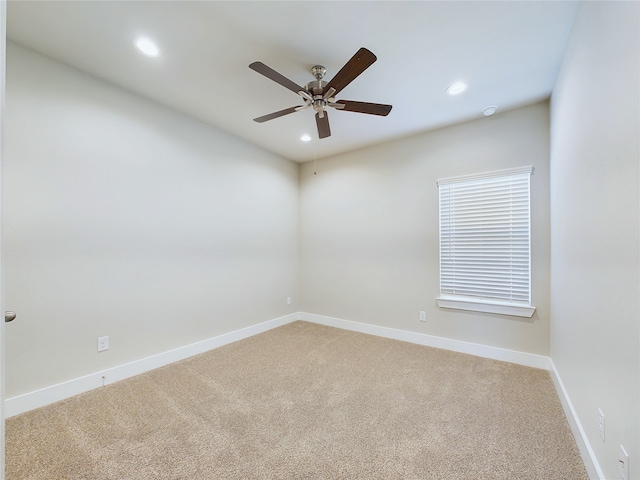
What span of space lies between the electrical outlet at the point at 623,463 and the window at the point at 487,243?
1.87 metres

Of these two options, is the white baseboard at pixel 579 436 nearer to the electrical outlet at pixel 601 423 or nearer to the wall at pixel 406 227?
the electrical outlet at pixel 601 423

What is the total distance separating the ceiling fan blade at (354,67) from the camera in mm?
1579

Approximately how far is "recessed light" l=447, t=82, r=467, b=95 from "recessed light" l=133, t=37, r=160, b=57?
2430mm

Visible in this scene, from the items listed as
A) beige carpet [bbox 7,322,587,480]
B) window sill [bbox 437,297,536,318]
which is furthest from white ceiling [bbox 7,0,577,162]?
beige carpet [bbox 7,322,587,480]

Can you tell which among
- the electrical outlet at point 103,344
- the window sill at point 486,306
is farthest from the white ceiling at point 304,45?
the electrical outlet at point 103,344

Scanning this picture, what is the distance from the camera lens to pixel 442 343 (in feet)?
10.7

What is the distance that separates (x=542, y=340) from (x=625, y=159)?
231 cm

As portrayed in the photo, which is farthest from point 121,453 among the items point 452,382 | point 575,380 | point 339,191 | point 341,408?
point 339,191

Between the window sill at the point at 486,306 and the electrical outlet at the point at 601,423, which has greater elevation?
the window sill at the point at 486,306

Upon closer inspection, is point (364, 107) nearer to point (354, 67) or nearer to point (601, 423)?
point (354, 67)

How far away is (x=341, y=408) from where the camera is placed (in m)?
2.06

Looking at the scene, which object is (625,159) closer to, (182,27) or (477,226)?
(477,226)

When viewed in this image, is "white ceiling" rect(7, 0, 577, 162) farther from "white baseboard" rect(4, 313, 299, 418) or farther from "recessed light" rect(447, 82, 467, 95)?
"white baseboard" rect(4, 313, 299, 418)

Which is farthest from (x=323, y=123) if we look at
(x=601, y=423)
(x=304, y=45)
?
(x=601, y=423)
